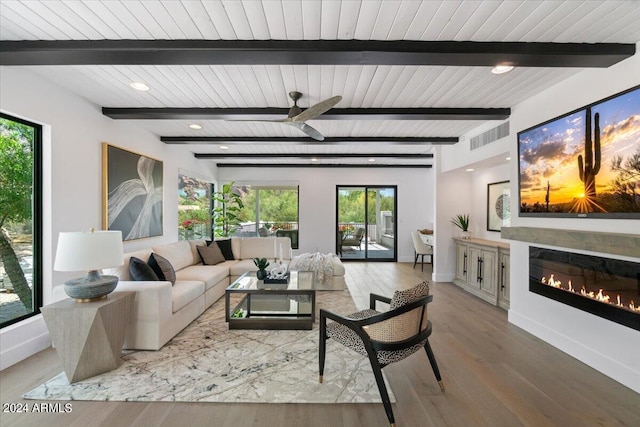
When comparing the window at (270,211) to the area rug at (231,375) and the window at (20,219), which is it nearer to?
the area rug at (231,375)

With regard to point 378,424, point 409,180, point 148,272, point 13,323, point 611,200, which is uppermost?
point 409,180

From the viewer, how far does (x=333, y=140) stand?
4.69 m

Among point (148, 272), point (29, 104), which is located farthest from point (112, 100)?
point (148, 272)

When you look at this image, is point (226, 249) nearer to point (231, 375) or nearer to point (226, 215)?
point (226, 215)

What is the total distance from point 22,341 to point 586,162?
5.40 meters

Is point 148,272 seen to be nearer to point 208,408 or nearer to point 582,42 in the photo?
point 208,408

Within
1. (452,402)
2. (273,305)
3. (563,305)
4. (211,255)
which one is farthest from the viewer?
(211,255)

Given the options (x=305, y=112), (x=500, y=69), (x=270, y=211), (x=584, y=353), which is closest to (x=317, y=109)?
(x=305, y=112)

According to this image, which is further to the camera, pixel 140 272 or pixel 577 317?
pixel 140 272

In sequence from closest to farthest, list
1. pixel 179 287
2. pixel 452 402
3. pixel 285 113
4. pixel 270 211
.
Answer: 1. pixel 452 402
2. pixel 179 287
3. pixel 285 113
4. pixel 270 211

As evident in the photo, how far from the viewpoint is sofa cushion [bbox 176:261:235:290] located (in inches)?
150

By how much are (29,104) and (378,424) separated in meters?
3.98

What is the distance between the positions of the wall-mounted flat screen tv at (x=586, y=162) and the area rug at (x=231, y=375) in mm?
2419

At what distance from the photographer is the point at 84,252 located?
218 cm
